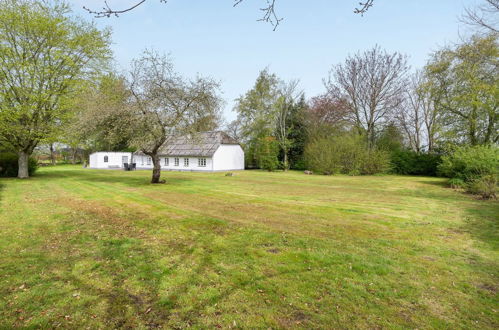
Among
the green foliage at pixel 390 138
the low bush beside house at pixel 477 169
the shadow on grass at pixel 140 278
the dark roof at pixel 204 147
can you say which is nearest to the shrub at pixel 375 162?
the green foliage at pixel 390 138

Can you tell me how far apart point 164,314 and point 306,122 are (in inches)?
1375

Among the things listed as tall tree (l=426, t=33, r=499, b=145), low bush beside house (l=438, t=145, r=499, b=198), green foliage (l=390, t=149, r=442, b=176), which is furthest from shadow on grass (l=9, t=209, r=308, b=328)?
green foliage (l=390, t=149, r=442, b=176)

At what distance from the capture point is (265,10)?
12.2 feet

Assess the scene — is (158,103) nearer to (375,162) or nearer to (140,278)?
(140,278)

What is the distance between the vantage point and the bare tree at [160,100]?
1424 cm

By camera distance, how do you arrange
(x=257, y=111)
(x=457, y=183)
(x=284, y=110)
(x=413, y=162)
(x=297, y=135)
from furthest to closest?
(x=257, y=111), (x=284, y=110), (x=297, y=135), (x=413, y=162), (x=457, y=183)

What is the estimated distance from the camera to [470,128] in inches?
928

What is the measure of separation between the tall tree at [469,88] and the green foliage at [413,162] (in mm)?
3308

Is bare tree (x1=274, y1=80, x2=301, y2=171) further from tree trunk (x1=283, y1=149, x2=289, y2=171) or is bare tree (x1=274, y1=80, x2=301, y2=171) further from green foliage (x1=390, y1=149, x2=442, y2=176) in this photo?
green foliage (x1=390, y1=149, x2=442, y2=176)

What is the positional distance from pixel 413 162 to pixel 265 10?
30.0 meters

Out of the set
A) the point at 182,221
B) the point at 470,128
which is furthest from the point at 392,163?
the point at 182,221

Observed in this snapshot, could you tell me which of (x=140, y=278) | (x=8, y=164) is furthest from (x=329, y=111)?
(x=8, y=164)

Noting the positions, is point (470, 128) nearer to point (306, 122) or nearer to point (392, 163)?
point (392, 163)

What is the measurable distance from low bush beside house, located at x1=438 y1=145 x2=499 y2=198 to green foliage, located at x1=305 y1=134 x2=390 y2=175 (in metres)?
10.1
